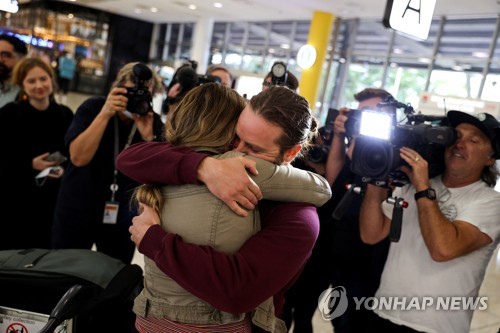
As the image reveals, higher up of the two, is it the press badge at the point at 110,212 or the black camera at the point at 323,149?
the black camera at the point at 323,149

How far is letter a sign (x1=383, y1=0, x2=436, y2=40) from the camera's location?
2333 mm

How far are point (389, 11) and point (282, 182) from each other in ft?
5.56

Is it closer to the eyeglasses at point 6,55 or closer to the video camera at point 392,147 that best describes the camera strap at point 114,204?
the video camera at point 392,147

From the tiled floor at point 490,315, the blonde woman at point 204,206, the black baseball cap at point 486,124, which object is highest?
the black baseball cap at point 486,124

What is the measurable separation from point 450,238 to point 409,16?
146cm

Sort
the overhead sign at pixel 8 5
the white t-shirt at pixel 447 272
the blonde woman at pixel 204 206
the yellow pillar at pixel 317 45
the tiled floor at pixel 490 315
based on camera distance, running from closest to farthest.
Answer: the blonde woman at pixel 204 206 < the white t-shirt at pixel 447 272 < the overhead sign at pixel 8 5 < the tiled floor at pixel 490 315 < the yellow pillar at pixel 317 45

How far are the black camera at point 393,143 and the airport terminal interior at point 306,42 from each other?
551 mm

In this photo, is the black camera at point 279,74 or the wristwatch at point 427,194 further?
the black camera at point 279,74

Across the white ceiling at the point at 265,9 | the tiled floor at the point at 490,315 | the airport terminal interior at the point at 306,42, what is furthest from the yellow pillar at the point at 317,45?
the tiled floor at the point at 490,315

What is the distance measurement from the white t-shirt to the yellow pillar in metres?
7.86

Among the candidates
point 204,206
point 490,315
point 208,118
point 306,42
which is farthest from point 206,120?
point 306,42

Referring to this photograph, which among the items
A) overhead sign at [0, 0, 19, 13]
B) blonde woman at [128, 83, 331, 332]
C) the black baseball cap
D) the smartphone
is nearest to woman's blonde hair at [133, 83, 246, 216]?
blonde woman at [128, 83, 331, 332]

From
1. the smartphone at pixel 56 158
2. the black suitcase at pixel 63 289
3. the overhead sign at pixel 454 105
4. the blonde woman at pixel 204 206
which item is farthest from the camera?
the overhead sign at pixel 454 105

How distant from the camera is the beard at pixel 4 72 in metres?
2.81
